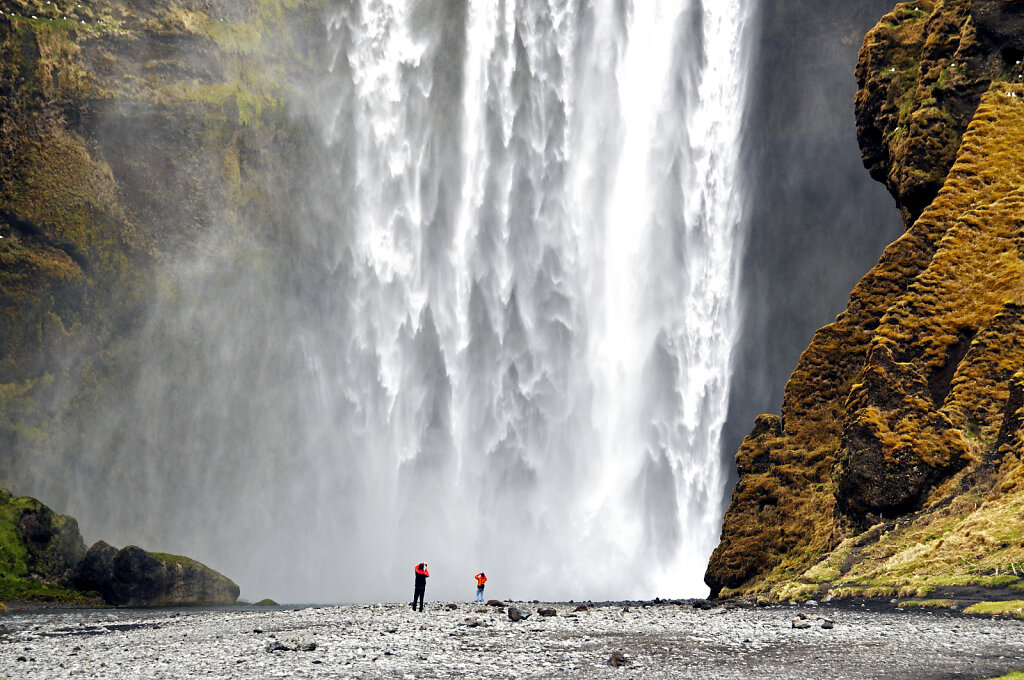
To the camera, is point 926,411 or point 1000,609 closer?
point 1000,609

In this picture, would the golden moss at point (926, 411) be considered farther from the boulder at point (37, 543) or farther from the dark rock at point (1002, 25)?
the boulder at point (37, 543)

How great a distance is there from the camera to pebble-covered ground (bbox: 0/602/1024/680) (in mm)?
10727

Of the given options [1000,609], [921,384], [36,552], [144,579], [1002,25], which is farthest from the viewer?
[36,552]

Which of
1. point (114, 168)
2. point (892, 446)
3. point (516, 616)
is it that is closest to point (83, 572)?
point (516, 616)

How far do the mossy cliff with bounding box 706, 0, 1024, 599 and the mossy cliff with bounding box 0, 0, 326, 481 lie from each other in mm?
47000

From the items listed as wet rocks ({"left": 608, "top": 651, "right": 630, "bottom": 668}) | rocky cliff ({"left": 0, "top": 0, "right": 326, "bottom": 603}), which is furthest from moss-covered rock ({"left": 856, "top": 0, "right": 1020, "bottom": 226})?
rocky cliff ({"left": 0, "top": 0, "right": 326, "bottom": 603})

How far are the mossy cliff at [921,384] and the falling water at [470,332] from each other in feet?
68.4

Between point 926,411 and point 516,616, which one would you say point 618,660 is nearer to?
point 516,616

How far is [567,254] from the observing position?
5578 centimetres

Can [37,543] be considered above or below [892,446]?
above

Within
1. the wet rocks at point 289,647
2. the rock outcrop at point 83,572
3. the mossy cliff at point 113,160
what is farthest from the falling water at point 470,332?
the wet rocks at point 289,647

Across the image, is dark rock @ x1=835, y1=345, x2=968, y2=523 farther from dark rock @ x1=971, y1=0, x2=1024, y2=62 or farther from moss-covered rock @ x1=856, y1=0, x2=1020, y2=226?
dark rock @ x1=971, y1=0, x2=1024, y2=62

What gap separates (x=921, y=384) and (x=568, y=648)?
12.4 meters

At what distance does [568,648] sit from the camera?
13.4 m
